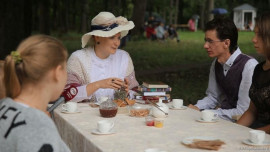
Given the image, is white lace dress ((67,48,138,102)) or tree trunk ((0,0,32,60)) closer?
white lace dress ((67,48,138,102))

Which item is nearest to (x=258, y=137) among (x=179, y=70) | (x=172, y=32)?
(x=179, y=70)

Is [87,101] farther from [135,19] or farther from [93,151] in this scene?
[135,19]

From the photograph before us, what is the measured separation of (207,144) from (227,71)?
1.94 metres

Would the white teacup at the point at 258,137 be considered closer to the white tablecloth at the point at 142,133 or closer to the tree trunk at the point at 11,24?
the white tablecloth at the point at 142,133

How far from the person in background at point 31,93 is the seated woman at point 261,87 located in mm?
1903

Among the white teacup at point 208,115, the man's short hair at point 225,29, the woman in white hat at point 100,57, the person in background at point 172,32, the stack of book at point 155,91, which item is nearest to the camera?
the white teacup at point 208,115

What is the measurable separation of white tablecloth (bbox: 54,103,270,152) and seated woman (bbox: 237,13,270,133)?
0.52 meters

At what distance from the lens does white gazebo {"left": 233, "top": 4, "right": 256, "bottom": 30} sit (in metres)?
48.6

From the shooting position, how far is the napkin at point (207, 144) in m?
2.49

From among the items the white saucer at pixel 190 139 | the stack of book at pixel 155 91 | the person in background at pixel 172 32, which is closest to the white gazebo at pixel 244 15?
the person in background at pixel 172 32

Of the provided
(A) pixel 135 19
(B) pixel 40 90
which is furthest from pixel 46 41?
(A) pixel 135 19

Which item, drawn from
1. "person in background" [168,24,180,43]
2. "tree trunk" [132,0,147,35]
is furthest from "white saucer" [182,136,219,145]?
"person in background" [168,24,180,43]

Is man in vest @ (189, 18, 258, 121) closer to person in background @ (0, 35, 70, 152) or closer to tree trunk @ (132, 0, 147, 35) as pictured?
person in background @ (0, 35, 70, 152)

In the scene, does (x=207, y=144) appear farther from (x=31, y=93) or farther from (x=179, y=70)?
(x=179, y=70)
